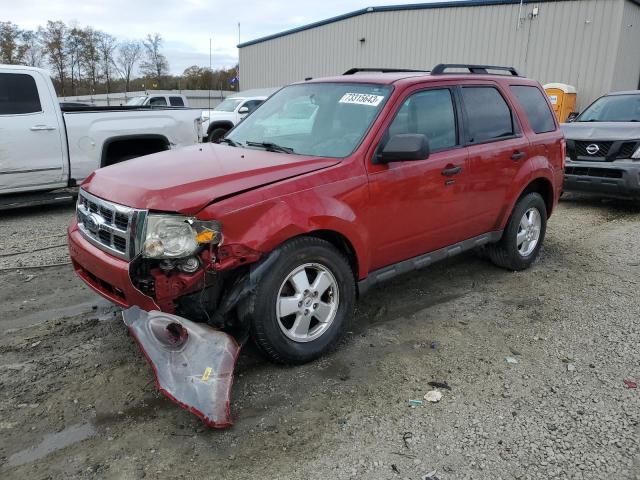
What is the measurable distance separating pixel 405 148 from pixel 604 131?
632cm

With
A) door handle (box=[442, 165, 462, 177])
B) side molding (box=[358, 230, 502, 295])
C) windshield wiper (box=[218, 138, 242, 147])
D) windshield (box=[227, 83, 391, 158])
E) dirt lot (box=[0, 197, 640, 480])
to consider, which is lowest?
dirt lot (box=[0, 197, 640, 480])

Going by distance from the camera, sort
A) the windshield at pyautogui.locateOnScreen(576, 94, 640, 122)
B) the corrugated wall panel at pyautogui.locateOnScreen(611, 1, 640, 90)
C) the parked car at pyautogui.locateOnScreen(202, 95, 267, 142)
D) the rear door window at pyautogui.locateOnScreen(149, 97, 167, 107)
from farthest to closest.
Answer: the rear door window at pyautogui.locateOnScreen(149, 97, 167, 107)
the corrugated wall panel at pyautogui.locateOnScreen(611, 1, 640, 90)
the parked car at pyautogui.locateOnScreen(202, 95, 267, 142)
the windshield at pyautogui.locateOnScreen(576, 94, 640, 122)

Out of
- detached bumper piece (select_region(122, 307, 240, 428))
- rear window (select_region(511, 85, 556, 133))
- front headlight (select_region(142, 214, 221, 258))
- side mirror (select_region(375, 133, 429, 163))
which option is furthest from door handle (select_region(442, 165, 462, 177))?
detached bumper piece (select_region(122, 307, 240, 428))

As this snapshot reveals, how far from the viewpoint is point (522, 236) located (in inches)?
207

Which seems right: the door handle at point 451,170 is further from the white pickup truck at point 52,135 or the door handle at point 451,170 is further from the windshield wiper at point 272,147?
the white pickup truck at point 52,135

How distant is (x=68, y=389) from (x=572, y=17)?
18415mm

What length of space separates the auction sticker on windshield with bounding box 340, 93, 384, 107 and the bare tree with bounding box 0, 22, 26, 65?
184 feet

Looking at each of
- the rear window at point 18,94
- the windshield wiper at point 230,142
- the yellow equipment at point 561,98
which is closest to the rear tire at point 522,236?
the windshield wiper at point 230,142

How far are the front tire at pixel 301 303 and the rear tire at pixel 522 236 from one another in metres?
2.21

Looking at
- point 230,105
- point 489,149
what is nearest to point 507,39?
point 230,105

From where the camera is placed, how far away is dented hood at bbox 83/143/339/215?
2.99m

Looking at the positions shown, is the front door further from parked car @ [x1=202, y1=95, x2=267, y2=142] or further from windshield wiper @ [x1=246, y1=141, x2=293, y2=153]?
parked car @ [x1=202, y1=95, x2=267, y2=142]

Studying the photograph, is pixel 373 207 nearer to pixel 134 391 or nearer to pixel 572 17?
pixel 134 391

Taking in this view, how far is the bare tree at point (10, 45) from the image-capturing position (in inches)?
1969
